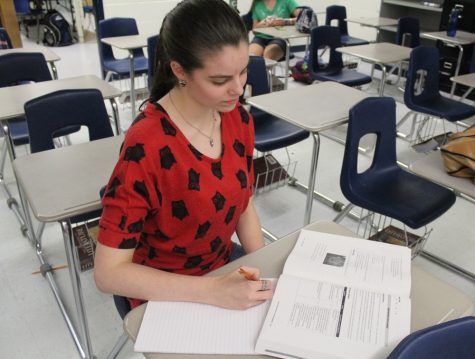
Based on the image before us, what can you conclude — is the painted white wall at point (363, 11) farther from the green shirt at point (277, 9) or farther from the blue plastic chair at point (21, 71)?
the blue plastic chair at point (21, 71)

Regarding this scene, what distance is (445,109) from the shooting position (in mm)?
3061

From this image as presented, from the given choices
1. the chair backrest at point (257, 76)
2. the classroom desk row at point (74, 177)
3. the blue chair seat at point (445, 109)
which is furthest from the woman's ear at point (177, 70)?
the blue chair seat at point (445, 109)

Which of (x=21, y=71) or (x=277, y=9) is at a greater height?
(x=277, y=9)

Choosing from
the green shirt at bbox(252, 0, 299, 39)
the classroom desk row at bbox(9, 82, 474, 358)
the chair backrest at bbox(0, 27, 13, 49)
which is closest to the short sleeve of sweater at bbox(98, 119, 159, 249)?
the classroom desk row at bbox(9, 82, 474, 358)

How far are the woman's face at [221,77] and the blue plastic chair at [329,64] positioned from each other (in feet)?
9.16

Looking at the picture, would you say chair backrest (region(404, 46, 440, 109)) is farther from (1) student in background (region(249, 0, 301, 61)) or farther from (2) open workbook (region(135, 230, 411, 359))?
(2) open workbook (region(135, 230, 411, 359))

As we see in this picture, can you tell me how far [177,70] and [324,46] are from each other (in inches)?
123

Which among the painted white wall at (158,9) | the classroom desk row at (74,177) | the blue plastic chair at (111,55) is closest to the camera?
the classroom desk row at (74,177)

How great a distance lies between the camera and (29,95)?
225 cm

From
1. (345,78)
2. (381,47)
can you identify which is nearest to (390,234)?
(345,78)

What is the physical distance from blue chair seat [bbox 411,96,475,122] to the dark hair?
8.16 feet

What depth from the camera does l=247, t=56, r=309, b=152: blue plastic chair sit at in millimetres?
2379

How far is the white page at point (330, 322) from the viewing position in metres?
0.75

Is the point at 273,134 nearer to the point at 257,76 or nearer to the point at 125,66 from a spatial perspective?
the point at 257,76
